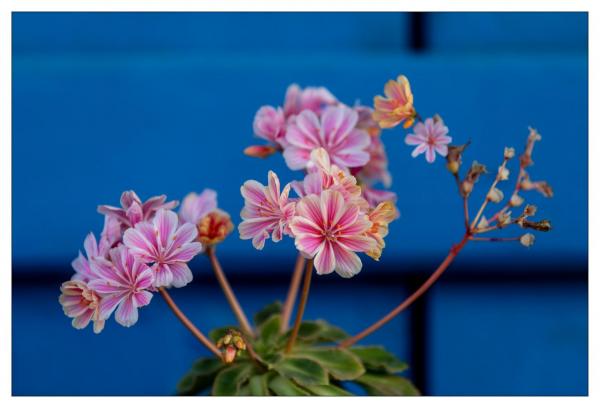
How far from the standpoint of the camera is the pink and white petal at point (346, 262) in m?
0.40

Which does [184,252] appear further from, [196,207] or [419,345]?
[419,345]

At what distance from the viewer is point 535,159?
87 cm

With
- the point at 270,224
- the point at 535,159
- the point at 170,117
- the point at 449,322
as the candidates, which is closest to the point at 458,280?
the point at 449,322

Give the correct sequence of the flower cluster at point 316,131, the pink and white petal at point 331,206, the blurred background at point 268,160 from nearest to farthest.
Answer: the pink and white petal at point 331,206 → the flower cluster at point 316,131 → the blurred background at point 268,160

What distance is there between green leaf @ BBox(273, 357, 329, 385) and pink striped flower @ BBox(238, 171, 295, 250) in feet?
0.33

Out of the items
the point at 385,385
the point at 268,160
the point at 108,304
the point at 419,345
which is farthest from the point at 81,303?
the point at 419,345

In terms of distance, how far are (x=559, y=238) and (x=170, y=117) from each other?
0.54 m

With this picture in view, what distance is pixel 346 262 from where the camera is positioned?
0.40 m

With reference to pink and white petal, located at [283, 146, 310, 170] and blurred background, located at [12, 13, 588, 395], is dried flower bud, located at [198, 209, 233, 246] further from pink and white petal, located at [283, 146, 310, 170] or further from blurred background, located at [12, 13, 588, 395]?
blurred background, located at [12, 13, 588, 395]

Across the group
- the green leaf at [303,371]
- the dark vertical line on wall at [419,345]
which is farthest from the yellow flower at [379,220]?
the dark vertical line on wall at [419,345]

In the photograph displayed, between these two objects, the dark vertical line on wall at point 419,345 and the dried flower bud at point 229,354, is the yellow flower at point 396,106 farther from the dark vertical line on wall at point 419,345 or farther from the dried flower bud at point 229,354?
the dark vertical line on wall at point 419,345

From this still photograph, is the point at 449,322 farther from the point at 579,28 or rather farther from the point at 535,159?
the point at 579,28

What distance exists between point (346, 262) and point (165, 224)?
0.38 ft

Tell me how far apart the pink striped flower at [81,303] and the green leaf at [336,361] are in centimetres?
15
